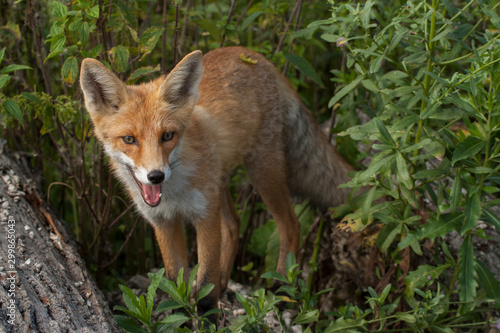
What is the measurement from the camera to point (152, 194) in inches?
86.3

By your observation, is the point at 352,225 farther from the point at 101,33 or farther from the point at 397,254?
the point at 101,33

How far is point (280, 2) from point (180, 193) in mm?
1693

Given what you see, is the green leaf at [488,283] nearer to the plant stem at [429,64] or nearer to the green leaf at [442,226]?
the green leaf at [442,226]

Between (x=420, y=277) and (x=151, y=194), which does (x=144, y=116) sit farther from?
(x=420, y=277)

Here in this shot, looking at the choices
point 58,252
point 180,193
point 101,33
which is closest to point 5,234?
point 58,252

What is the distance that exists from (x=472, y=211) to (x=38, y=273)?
189cm

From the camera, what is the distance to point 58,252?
2.41m

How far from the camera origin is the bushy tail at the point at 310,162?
10.5ft

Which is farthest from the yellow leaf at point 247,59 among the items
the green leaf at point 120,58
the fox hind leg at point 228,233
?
the fox hind leg at point 228,233

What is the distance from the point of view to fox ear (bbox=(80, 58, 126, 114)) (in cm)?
212

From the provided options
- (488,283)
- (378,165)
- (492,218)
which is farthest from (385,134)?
(488,283)

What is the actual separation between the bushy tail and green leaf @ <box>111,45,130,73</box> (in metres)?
1.15

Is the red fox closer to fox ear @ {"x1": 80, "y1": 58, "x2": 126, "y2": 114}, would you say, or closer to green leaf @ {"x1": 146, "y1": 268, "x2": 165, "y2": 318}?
fox ear @ {"x1": 80, "y1": 58, "x2": 126, "y2": 114}

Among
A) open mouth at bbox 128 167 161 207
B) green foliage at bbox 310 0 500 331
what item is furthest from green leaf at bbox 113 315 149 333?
green foliage at bbox 310 0 500 331
